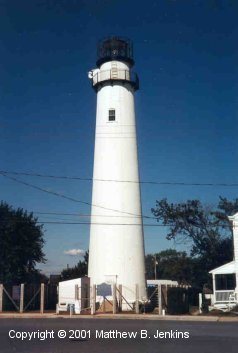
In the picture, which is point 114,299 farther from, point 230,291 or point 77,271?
point 77,271

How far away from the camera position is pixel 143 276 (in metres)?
31.5

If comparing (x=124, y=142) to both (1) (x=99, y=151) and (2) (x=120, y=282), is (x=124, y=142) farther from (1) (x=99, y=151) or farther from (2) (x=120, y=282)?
(2) (x=120, y=282)

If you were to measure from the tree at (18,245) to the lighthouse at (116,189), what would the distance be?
6995 mm

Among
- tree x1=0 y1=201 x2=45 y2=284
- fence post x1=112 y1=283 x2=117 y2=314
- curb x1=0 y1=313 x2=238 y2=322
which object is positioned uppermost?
tree x1=0 y1=201 x2=45 y2=284

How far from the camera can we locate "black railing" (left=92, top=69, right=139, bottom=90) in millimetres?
33219

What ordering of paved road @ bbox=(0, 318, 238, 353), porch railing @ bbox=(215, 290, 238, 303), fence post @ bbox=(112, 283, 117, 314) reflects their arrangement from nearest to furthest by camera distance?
paved road @ bbox=(0, 318, 238, 353)
fence post @ bbox=(112, 283, 117, 314)
porch railing @ bbox=(215, 290, 238, 303)

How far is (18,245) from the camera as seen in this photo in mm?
36688

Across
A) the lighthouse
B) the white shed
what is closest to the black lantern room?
the lighthouse

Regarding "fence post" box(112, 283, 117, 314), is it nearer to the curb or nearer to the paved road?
the curb

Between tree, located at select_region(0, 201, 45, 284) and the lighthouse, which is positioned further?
tree, located at select_region(0, 201, 45, 284)

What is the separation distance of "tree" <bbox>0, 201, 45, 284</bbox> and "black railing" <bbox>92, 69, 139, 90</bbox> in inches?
460

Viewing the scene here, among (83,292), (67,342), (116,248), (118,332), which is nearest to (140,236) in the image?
(116,248)

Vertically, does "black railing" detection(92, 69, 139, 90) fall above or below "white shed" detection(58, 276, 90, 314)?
above

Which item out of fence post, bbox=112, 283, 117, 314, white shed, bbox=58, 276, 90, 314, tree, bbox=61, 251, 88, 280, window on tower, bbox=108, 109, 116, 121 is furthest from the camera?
tree, bbox=61, 251, 88, 280
